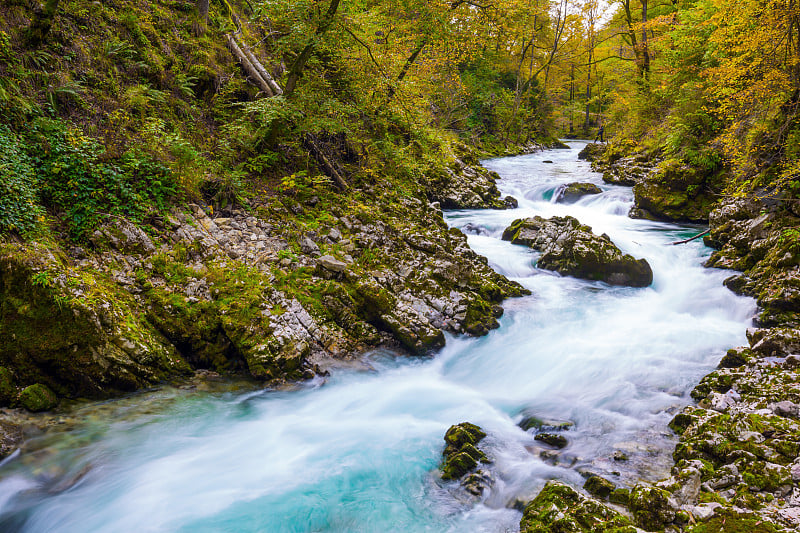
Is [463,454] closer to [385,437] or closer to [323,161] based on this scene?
[385,437]

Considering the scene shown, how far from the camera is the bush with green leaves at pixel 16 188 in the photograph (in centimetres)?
489

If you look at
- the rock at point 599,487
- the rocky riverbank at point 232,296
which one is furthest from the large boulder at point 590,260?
the rock at point 599,487

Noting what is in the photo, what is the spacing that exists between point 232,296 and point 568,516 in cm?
496

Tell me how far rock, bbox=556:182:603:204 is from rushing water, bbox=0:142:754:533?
8.14 m

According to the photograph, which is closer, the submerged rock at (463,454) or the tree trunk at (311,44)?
the submerged rock at (463,454)

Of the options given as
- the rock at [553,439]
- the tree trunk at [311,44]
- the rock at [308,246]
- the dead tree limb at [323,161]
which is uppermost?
the tree trunk at [311,44]

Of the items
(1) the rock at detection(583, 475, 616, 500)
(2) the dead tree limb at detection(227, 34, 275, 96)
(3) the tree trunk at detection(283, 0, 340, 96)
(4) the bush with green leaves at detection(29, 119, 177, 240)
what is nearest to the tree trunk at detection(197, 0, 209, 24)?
(2) the dead tree limb at detection(227, 34, 275, 96)

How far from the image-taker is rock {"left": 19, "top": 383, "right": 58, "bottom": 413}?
175 inches

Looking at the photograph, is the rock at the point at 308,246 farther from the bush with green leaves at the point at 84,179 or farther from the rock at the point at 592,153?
the rock at the point at 592,153

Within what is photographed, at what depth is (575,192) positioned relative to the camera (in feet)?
55.5

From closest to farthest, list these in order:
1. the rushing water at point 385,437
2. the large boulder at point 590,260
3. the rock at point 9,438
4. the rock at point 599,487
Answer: the rock at point 9,438 → the rushing water at point 385,437 → the rock at point 599,487 → the large boulder at point 590,260

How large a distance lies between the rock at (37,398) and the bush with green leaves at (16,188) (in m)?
1.81

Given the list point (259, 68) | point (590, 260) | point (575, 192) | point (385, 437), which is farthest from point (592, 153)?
point (385, 437)

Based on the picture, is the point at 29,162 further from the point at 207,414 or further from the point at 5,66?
the point at 207,414
